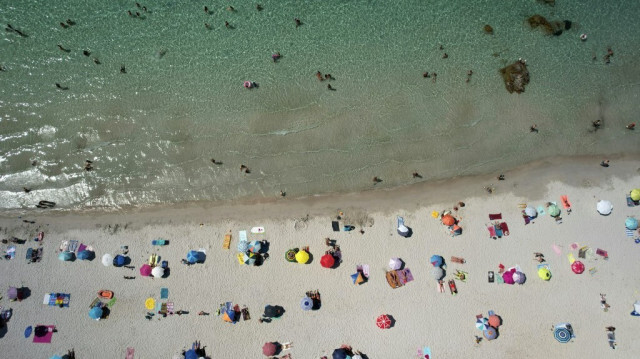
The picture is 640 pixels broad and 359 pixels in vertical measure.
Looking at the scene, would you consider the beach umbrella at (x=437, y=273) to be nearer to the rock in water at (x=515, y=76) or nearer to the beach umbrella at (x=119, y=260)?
the rock in water at (x=515, y=76)

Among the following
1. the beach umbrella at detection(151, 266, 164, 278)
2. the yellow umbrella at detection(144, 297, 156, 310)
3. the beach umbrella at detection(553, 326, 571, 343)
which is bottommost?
the beach umbrella at detection(553, 326, 571, 343)

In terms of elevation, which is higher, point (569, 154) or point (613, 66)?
point (613, 66)

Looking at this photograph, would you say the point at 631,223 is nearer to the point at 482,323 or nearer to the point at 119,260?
the point at 482,323

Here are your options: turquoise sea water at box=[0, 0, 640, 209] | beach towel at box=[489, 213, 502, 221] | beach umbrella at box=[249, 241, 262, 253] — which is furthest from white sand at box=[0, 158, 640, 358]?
turquoise sea water at box=[0, 0, 640, 209]

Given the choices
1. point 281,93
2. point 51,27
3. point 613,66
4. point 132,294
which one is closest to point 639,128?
point 613,66

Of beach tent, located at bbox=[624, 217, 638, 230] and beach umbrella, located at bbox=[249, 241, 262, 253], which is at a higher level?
beach tent, located at bbox=[624, 217, 638, 230]

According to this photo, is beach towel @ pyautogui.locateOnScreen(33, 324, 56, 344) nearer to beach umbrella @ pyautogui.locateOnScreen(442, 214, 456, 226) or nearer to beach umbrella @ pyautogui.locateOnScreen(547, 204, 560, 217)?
beach umbrella @ pyautogui.locateOnScreen(442, 214, 456, 226)

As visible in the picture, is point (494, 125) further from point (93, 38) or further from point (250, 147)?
point (93, 38)
